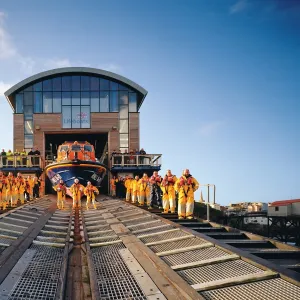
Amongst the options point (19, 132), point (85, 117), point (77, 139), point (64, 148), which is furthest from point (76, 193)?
point (77, 139)

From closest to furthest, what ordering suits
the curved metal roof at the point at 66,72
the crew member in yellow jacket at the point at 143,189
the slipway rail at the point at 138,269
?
the slipway rail at the point at 138,269 < the crew member in yellow jacket at the point at 143,189 < the curved metal roof at the point at 66,72

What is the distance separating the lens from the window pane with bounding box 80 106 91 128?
29214 millimetres

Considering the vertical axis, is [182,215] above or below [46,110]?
below

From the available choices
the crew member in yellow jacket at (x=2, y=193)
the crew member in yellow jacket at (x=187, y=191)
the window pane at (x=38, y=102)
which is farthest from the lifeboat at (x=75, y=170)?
the crew member in yellow jacket at (x=187, y=191)

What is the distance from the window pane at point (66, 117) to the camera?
29.1 meters

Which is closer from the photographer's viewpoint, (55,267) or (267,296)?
(267,296)

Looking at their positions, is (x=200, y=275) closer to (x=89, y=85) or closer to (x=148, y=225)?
(x=148, y=225)

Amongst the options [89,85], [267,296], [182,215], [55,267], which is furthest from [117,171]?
[267,296]

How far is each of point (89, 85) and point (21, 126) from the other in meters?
7.33

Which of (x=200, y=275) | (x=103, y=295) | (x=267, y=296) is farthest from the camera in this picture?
(x=200, y=275)

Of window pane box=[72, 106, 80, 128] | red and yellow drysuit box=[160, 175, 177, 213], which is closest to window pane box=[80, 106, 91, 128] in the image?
window pane box=[72, 106, 80, 128]

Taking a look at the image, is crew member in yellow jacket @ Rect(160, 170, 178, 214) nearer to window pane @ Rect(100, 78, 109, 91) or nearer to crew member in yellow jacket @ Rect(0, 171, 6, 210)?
crew member in yellow jacket @ Rect(0, 171, 6, 210)

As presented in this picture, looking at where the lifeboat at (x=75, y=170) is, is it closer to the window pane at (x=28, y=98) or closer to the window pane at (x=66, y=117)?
the window pane at (x=66, y=117)

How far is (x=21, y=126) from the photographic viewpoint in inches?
1154
